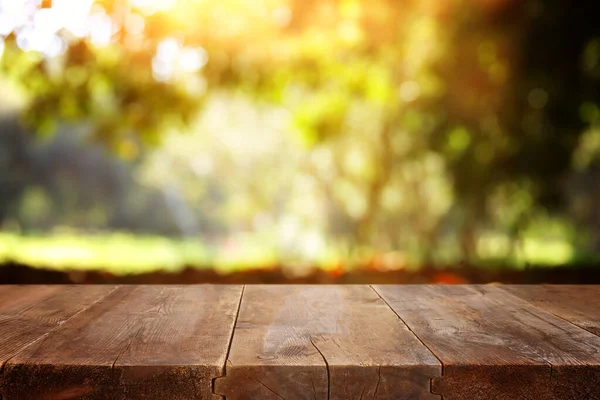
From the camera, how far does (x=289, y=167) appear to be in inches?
1019

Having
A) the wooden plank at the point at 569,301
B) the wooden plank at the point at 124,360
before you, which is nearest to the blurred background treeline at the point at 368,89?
the wooden plank at the point at 569,301

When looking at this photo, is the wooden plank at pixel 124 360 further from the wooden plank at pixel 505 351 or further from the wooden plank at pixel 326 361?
the wooden plank at pixel 505 351

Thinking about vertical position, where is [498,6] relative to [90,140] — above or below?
above

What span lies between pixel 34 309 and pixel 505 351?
1.33 metres

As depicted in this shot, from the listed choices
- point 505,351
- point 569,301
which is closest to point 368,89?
point 569,301

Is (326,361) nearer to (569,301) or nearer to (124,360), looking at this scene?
(124,360)

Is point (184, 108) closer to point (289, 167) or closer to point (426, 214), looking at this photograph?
point (426, 214)

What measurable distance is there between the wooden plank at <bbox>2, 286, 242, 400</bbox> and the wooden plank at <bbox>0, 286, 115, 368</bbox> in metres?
0.05

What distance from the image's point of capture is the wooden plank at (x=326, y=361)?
1.16 meters

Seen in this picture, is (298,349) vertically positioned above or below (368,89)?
below

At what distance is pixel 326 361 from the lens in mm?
1187

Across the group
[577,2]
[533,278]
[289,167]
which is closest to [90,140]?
[533,278]

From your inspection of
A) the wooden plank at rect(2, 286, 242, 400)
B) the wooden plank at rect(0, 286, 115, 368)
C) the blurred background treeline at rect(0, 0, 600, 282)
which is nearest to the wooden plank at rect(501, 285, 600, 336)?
the wooden plank at rect(2, 286, 242, 400)

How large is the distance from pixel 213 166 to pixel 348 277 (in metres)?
22.9
